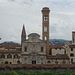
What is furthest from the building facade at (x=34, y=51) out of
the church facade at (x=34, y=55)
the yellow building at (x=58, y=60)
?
the yellow building at (x=58, y=60)

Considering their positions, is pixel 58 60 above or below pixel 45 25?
below

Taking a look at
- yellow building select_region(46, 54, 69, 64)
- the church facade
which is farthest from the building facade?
yellow building select_region(46, 54, 69, 64)

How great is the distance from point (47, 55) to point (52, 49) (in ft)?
13.7

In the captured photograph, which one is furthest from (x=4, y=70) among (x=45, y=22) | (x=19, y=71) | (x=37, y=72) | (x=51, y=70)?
(x=45, y=22)

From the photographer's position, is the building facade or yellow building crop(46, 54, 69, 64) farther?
the building facade

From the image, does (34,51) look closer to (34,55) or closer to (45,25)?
(34,55)

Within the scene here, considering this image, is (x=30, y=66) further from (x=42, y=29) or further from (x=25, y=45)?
(x=42, y=29)

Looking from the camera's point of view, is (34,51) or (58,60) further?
(34,51)

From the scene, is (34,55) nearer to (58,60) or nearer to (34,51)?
(34,51)

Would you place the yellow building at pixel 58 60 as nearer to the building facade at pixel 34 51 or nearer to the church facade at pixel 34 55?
the church facade at pixel 34 55

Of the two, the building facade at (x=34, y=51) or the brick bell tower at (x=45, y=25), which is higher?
the brick bell tower at (x=45, y=25)

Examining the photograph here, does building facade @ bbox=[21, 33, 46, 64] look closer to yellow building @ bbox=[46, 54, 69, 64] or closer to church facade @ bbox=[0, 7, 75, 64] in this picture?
church facade @ bbox=[0, 7, 75, 64]

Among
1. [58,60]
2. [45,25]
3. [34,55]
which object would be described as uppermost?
[45,25]

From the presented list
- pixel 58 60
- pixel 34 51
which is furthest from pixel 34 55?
pixel 58 60
